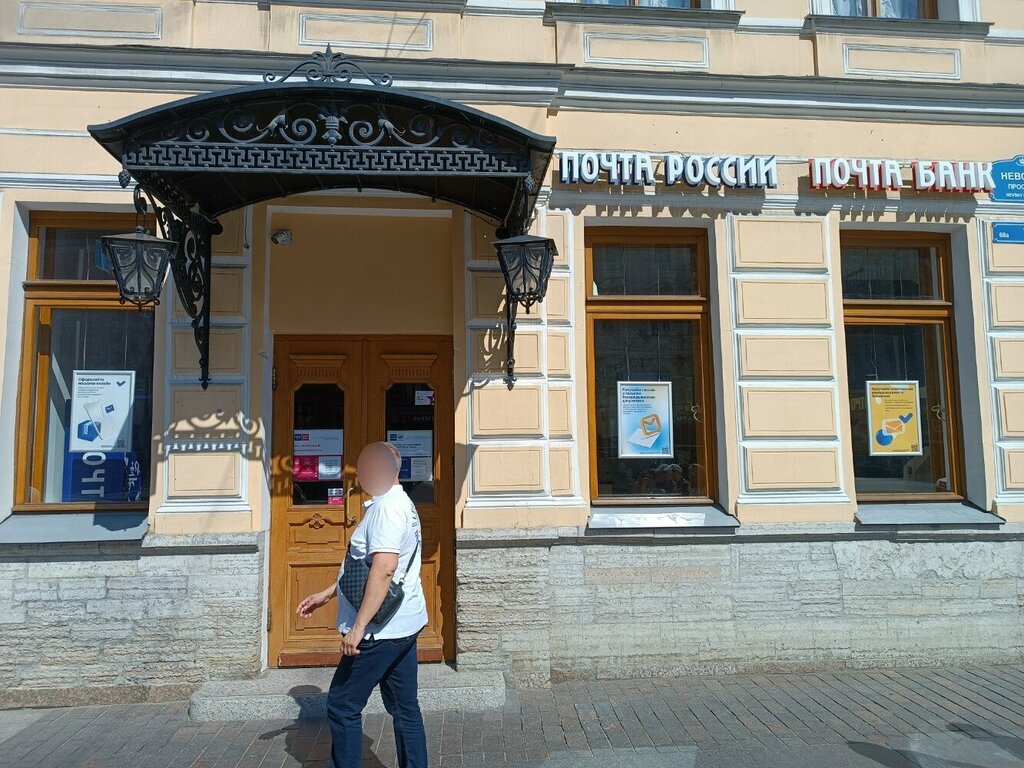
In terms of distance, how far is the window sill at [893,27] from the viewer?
5.92 meters

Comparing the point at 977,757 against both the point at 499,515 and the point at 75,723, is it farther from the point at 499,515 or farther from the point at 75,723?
the point at 75,723

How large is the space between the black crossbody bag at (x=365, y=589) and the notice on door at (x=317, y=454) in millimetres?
2187

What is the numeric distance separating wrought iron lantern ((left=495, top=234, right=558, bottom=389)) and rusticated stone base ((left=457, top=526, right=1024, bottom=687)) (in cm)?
174

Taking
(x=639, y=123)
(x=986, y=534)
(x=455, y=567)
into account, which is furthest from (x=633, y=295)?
(x=986, y=534)

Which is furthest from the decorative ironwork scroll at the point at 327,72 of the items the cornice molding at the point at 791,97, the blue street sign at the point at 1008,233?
the blue street sign at the point at 1008,233

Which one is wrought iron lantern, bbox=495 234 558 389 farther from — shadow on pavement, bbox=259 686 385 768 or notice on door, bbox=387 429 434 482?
shadow on pavement, bbox=259 686 385 768

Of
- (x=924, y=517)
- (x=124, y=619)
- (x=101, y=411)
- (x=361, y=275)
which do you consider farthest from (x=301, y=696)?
(x=924, y=517)

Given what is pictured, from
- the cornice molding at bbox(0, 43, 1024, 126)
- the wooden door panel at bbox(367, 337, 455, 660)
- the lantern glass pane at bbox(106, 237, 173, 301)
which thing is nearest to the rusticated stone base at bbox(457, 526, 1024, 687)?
the wooden door panel at bbox(367, 337, 455, 660)

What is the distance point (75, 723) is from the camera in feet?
15.1

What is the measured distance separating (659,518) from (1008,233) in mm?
3860

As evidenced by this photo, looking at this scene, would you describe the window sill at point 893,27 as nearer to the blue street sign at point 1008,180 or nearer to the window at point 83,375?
the blue street sign at point 1008,180

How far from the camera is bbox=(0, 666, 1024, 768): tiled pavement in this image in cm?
406

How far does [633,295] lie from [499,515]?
2.12m

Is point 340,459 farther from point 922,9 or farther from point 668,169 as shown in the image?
point 922,9
